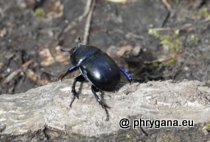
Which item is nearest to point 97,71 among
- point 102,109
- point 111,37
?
point 102,109

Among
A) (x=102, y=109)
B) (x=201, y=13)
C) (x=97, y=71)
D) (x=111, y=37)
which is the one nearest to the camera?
(x=102, y=109)

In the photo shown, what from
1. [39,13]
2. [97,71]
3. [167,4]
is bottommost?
[39,13]

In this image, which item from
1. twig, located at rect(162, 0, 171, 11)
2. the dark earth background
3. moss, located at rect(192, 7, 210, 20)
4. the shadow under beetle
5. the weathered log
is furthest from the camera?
twig, located at rect(162, 0, 171, 11)

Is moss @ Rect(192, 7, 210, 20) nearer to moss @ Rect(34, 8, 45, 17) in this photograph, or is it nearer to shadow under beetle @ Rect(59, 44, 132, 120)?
shadow under beetle @ Rect(59, 44, 132, 120)

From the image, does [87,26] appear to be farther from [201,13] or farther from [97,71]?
[97,71]

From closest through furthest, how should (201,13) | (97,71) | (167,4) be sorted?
(97,71) < (201,13) < (167,4)

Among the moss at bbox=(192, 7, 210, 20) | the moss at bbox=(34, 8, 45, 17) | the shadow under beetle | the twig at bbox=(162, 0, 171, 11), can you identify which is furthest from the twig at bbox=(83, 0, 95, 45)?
the moss at bbox=(192, 7, 210, 20)
